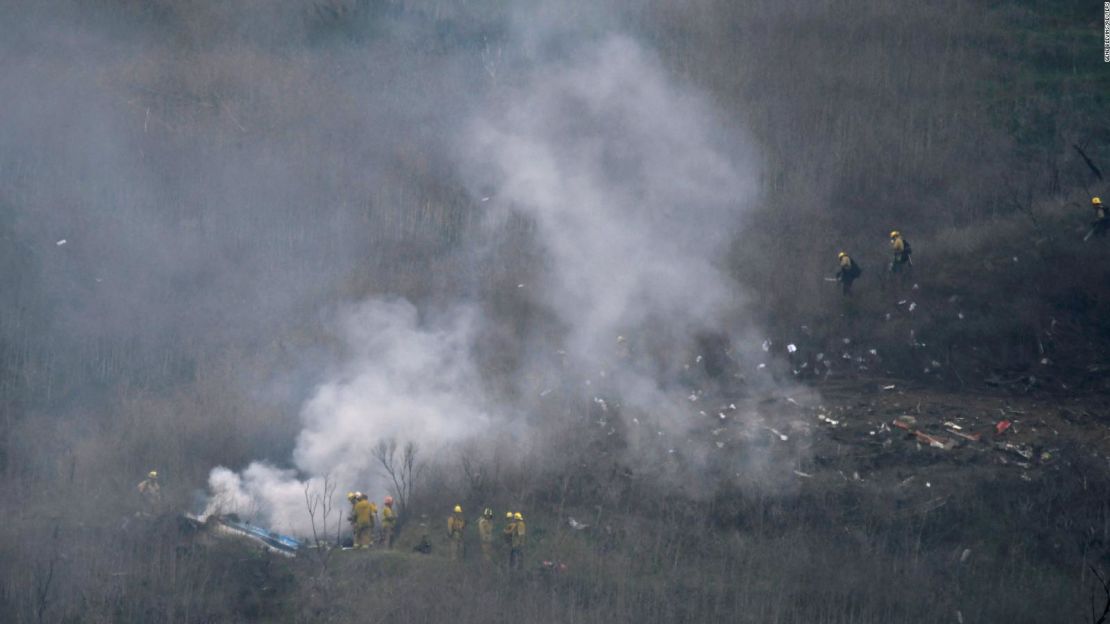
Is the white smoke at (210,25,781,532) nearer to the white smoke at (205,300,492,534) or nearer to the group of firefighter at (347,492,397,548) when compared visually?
the white smoke at (205,300,492,534)

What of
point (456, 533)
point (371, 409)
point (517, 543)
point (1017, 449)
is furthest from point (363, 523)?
point (1017, 449)

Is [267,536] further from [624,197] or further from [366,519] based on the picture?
[624,197]

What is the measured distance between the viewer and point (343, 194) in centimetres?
2441

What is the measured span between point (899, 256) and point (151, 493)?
43.1 feet

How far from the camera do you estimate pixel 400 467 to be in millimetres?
16516

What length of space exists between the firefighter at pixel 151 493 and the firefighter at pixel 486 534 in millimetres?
4773

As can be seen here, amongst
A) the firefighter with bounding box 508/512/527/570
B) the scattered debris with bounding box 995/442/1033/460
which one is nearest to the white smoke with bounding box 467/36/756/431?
the firefighter with bounding box 508/512/527/570

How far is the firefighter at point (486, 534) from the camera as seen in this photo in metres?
14.9

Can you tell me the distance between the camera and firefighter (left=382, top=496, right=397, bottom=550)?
15.0 metres

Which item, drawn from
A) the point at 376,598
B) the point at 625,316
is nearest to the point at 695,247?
the point at 625,316

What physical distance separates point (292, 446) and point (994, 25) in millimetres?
20354

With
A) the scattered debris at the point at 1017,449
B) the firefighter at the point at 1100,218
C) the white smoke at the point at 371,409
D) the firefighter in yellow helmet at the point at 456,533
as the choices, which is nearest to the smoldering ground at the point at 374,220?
the white smoke at the point at 371,409

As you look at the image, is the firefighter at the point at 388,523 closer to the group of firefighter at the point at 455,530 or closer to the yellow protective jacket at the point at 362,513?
the group of firefighter at the point at 455,530

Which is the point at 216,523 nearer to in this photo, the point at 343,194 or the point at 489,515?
the point at 489,515
